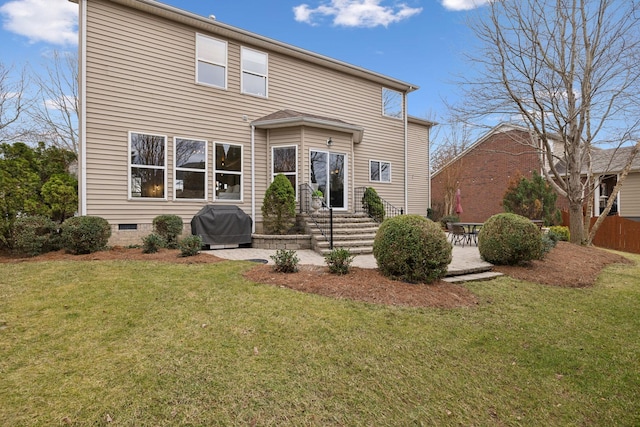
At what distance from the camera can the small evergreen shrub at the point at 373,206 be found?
1183 cm

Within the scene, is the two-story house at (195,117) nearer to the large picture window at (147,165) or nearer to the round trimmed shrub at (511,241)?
the large picture window at (147,165)

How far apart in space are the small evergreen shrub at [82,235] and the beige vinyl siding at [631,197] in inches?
922

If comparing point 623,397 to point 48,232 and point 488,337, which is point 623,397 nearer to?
point 488,337

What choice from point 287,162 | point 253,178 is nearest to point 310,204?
point 287,162

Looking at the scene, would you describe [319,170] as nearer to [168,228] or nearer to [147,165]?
[168,228]

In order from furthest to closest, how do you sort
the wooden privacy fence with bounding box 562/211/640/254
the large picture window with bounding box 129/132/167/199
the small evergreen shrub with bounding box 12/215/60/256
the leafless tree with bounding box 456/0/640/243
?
the wooden privacy fence with bounding box 562/211/640/254
the leafless tree with bounding box 456/0/640/243
the large picture window with bounding box 129/132/167/199
the small evergreen shrub with bounding box 12/215/60/256

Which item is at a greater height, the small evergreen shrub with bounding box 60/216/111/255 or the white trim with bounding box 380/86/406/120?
the white trim with bounding box 380/86/406/120

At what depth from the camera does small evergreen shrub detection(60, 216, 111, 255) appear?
24.1 feet

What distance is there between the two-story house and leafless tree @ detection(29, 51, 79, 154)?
13.8 m

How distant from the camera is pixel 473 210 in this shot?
21922 mm

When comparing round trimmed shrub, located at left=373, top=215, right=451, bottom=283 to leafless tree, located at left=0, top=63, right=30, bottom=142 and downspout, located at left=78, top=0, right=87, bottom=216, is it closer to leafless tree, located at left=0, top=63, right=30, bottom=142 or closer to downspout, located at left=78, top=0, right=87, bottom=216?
downspout, located at left=78, top=0, right=87, bottom=216

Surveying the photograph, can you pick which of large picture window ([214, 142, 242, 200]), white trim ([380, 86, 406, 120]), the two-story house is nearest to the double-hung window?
the two-story house

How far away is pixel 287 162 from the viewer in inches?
448

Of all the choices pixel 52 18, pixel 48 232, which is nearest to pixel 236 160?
pixel 48 232
